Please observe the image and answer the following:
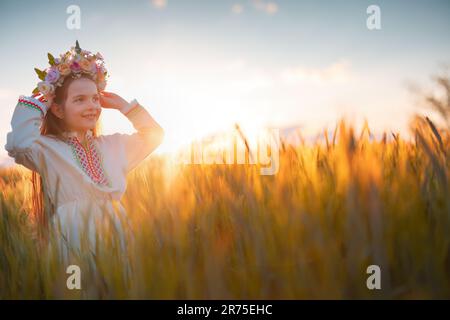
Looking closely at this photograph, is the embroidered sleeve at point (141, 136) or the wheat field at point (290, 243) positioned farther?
the embroidered sleeve at point (141, 136)

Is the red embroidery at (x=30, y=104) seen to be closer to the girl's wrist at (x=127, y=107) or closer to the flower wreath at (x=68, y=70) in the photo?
the flower wreath at (x=68, y=70)

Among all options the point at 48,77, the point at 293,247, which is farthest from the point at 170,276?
the point at 48,77

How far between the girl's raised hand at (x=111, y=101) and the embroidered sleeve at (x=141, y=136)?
0.22 feet

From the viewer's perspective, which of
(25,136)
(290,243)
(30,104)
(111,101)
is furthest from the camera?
(111,101)

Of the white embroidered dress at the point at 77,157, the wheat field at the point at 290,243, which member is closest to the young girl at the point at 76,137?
the white embroidered dress at the point at 77,157

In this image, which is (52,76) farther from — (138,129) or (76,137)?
(138,129)

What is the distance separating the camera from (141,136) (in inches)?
88.9

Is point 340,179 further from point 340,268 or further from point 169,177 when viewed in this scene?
point 169,177

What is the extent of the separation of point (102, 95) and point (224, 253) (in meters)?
1.71

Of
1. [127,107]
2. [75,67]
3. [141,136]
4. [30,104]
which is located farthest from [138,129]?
[30,104]

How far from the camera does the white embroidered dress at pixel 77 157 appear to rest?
1.74m

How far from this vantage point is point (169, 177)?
1441mm

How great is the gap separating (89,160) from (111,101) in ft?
1.46

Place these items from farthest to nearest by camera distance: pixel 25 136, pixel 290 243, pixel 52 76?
pixel 52 76 → pixel 25 136 → pixel 290 243
